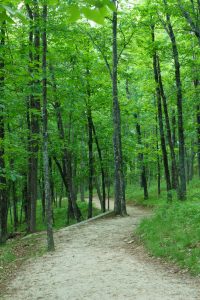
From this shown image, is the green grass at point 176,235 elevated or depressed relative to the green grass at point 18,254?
elevated

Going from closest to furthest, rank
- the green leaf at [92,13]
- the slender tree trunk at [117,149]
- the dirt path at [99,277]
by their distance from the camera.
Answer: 1. the green leaf at [92,13]
2. the dirt path at [99,277]
3. the slender tree trunk at [117,149]

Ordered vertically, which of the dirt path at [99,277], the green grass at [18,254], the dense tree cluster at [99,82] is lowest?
the green grass at [18,254]

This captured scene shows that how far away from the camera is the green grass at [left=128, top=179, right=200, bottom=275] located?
25.2 ft

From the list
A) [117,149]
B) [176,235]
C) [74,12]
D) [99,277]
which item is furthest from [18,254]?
[74,12]

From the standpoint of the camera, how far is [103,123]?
2102 centimetres

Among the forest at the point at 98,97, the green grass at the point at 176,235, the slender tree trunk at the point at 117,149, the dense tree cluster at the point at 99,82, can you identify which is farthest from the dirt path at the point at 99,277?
the slender tree trunk at the point at 117,149

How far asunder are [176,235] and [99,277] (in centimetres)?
295

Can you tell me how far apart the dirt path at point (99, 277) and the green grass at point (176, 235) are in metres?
0.43

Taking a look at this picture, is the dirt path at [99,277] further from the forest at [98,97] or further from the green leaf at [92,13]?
the green leaf at [92,13]

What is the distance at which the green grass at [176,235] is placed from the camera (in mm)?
7684

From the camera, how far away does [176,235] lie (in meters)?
9.13

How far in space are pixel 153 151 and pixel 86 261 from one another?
15.3 meters

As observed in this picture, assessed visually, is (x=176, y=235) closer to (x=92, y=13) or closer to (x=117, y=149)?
(x=117, y=149)

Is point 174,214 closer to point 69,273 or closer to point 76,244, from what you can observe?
point 76,244
